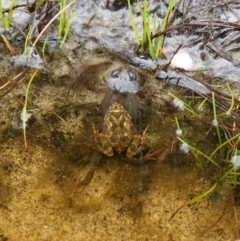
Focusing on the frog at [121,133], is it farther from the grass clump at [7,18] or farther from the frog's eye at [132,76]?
the grass clump at [7,18]

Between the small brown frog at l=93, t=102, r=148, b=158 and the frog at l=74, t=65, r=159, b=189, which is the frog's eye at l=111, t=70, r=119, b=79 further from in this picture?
the small brown frog at l=93, t=102, r=148, b=158

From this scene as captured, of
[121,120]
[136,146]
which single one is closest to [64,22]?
[121,120]

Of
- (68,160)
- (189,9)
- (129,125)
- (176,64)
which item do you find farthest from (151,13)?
(68,160)

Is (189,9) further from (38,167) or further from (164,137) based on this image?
(38,167)

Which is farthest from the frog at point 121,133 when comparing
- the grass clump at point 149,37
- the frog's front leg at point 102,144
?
the grass clump at point 149,37

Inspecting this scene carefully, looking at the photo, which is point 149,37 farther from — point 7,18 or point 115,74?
point 7,18

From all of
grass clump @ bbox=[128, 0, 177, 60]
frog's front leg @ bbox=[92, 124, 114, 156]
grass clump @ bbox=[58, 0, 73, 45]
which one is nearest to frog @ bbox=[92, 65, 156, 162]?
frog's front leg @ bbox=[92, 124, 114, 156]
